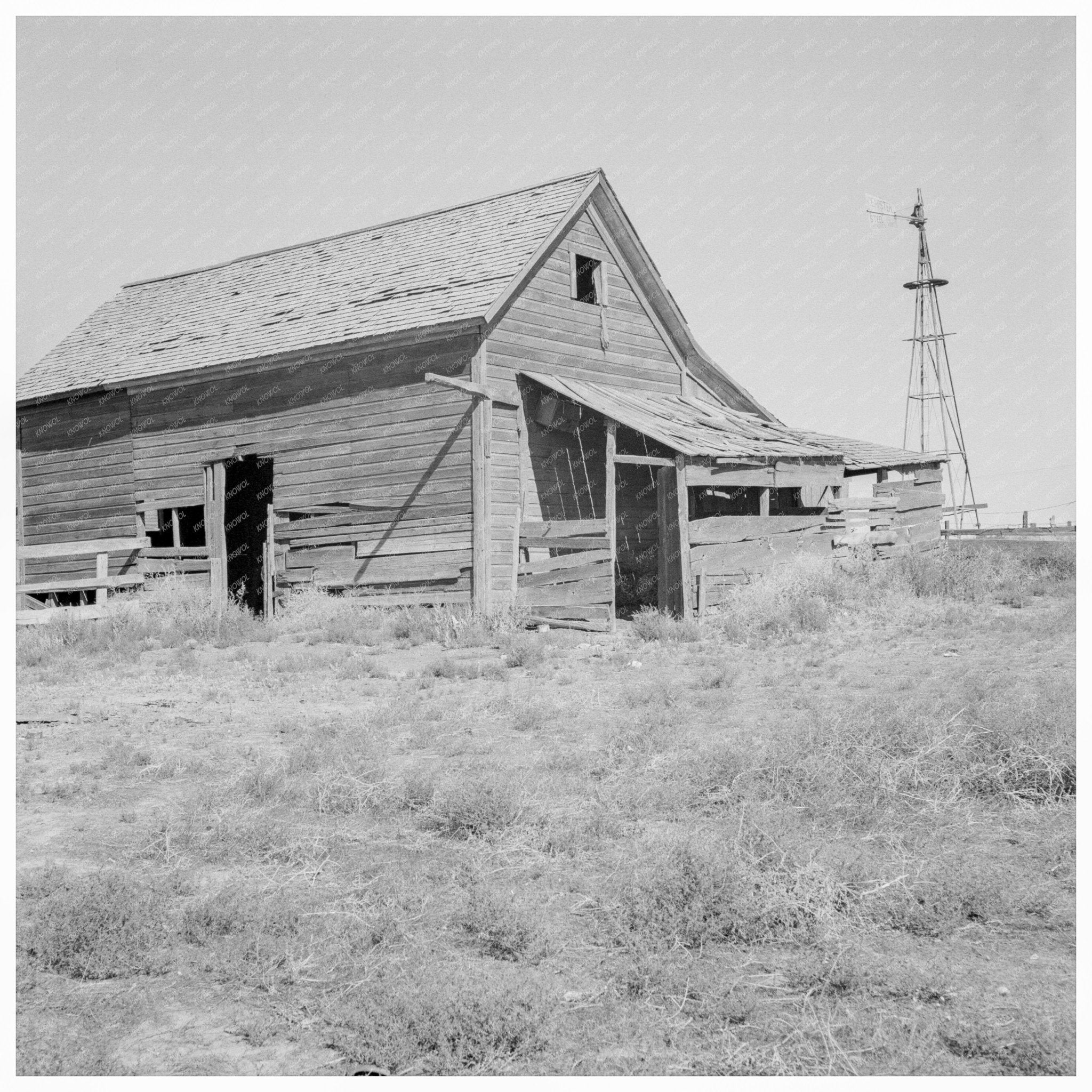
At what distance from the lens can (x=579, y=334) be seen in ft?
62.4

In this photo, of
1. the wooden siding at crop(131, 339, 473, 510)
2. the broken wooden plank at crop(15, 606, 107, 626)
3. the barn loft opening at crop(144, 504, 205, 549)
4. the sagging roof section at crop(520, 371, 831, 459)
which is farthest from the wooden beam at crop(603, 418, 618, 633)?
the barn loft opening at crop(144, 504, 205, 549)

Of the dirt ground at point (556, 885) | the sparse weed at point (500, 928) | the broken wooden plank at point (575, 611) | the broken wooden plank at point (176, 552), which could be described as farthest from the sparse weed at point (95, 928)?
the broken wooden plank at point (176, 552)

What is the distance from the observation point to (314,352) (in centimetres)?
1816

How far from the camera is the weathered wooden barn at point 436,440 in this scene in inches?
662

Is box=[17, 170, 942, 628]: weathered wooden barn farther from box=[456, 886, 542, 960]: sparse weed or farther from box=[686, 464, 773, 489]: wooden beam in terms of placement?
box=[456, 886, 542, 960]: sparse weed

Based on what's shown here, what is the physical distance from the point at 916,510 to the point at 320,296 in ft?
47.8

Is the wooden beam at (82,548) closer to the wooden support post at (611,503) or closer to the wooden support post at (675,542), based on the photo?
the wooden support post at (611,503)

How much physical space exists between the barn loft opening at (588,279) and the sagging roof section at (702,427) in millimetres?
1628

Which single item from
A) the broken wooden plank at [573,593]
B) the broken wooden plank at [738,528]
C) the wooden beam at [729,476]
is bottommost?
the broken wooden plank at [573,593]

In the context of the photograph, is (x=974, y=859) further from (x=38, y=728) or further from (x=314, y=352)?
(x=314, y=352)

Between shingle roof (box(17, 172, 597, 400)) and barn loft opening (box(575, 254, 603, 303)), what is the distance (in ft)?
3.58

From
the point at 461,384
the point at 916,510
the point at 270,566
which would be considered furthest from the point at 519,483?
the point at 916,510

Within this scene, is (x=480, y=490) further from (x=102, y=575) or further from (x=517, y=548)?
(x=102, y=575)

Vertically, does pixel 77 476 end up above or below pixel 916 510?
above
